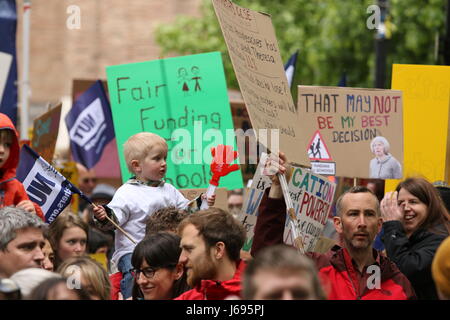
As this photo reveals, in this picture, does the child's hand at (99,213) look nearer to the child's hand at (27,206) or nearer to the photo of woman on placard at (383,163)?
the child's hand at (27,206)

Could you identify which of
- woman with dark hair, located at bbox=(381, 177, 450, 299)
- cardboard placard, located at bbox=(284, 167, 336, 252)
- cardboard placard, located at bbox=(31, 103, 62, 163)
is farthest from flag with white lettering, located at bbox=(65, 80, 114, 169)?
woman with dark hair, located at bbox=(381, 177, 450, 299)

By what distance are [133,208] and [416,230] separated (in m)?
1.59

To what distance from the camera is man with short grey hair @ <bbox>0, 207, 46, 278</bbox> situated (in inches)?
170

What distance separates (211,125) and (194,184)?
0.52m

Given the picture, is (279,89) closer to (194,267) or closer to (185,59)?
(194,267)

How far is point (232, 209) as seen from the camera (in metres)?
8.13

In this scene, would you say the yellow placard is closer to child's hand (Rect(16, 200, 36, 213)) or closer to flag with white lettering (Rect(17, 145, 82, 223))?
flag with white lettering (Rect(17, 145, 82, 223))

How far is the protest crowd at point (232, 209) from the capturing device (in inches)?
163

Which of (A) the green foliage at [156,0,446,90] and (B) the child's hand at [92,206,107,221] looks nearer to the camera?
(B) the child's hand at [92,206,107,221]

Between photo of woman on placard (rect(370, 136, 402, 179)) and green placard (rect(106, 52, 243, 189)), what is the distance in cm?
94

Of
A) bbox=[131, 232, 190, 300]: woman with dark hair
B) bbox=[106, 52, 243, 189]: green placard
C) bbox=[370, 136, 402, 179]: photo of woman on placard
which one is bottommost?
bbox=[131, 232, 190, 300]: woman with dark hair

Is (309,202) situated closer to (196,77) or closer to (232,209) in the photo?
(196,77)

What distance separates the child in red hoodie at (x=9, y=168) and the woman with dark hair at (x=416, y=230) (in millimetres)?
1924

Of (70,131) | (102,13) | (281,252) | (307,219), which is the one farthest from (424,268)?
(102,13)
